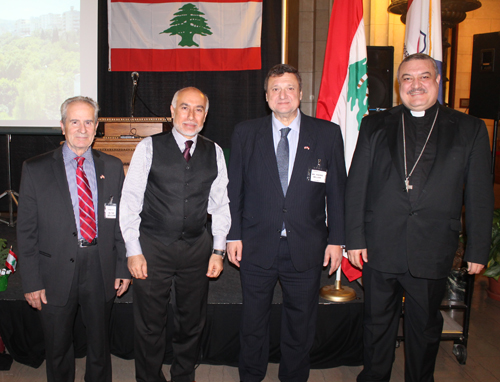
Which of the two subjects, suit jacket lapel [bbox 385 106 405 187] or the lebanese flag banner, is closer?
suit jacket lapel [bbox 385 106 405 187]

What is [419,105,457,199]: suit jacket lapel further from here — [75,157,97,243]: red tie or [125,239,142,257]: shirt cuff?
[75,157,97,243]: red tie

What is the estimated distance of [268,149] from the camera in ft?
7.20

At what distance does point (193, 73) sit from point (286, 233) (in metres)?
4.24

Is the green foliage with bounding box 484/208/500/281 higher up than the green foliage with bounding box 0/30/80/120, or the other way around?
the green foliage with bounding box 0/30/80/120

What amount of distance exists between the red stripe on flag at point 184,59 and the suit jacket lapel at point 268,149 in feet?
11.9

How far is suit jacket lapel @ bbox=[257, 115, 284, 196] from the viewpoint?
84.9 inches

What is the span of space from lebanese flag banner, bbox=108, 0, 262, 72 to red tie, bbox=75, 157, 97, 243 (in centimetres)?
398

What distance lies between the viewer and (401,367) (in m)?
2.77

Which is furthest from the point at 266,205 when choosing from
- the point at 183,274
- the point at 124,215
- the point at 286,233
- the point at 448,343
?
the point at 448,343

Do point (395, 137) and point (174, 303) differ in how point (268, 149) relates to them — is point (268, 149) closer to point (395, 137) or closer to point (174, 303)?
point (395, 137)

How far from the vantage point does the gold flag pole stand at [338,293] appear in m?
2.85

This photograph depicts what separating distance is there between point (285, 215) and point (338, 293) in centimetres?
105

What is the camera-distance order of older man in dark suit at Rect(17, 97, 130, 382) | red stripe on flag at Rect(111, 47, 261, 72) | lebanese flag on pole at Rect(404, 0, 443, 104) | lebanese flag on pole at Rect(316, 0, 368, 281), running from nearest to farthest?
1. older man in dark suit at Rect(17, 97, 130, 382)
2. lebanese flag on pole at Rect(404, 0, 443, 104)
3. lebanese flag on pole at Rect(316, 0, 368, 281)
4. red stripe on flag at Rect(111, 47, 261, 72)

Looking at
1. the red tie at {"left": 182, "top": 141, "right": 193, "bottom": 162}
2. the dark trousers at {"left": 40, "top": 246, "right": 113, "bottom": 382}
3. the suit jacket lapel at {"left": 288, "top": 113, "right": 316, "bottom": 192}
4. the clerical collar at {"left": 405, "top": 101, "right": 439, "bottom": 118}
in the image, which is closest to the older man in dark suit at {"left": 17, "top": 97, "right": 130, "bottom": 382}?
the dark trousers at {"left": 40, "top": 246, "right": 113, "bottom": 382}
